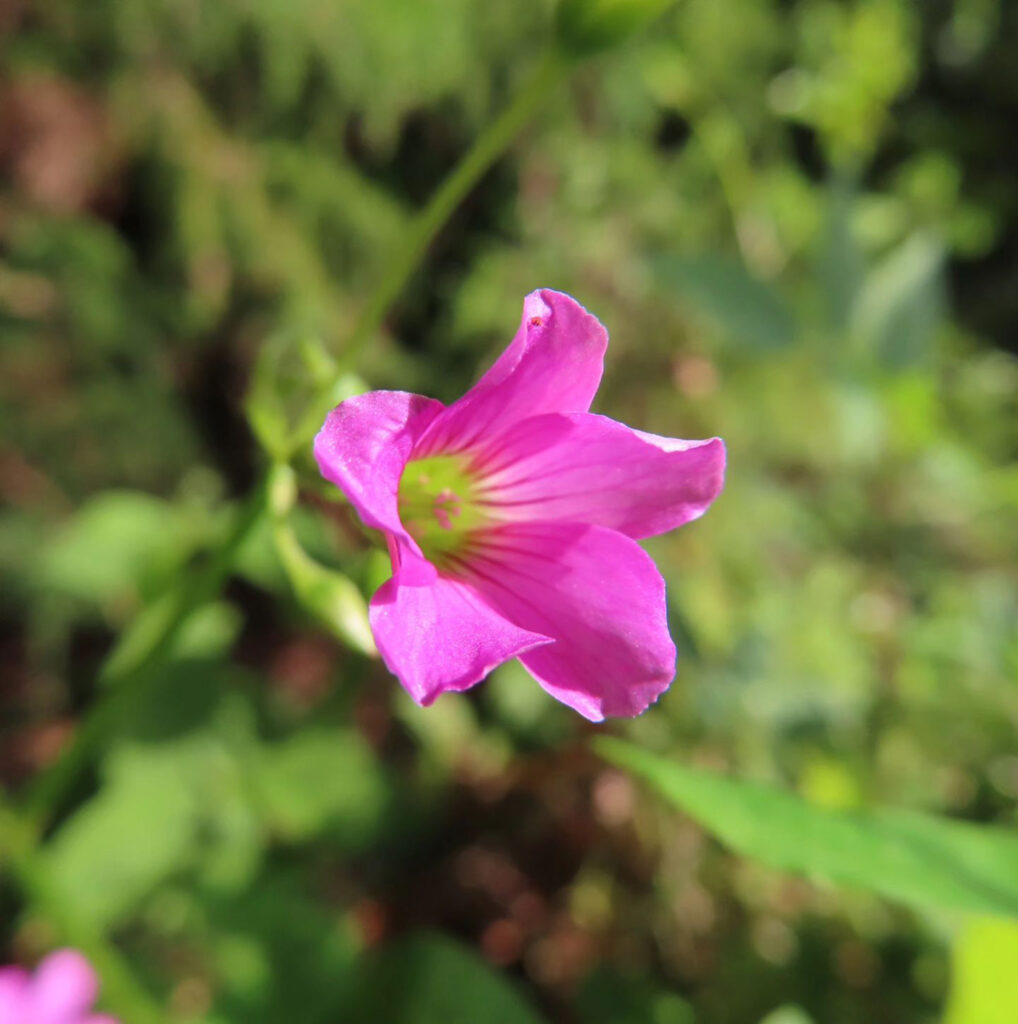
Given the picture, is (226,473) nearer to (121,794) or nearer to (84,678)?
(84,678)

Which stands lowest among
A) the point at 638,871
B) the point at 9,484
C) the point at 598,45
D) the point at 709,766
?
the point at 638,871

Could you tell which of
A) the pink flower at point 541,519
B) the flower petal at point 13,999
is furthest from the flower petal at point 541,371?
the flower petal at point 13,999

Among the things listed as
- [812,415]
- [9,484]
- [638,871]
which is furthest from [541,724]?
[9,484]

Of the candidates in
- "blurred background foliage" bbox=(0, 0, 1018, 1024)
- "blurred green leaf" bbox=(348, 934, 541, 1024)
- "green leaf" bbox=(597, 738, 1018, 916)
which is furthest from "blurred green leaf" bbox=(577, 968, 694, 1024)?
"green leaf" bbox=(597, 738, 1018, 916)

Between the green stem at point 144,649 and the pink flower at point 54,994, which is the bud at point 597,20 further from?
the pink flower at point 54,994

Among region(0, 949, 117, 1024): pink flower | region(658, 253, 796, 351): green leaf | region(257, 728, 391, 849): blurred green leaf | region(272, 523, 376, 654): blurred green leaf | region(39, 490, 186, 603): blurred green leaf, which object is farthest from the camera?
region(257, 728, 391, 849): blurred green leaf

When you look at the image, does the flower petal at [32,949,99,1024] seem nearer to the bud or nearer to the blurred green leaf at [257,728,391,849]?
the blurred green leaf at [257,728,391,849]
